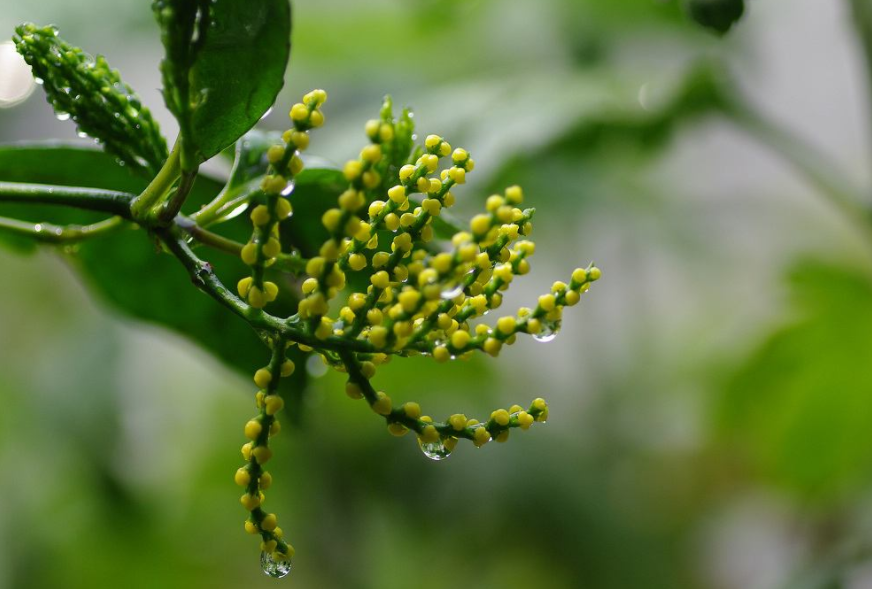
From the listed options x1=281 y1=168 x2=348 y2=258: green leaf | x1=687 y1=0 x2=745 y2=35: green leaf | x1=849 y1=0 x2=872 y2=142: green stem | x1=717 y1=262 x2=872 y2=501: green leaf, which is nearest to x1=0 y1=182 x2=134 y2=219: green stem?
x1=281 y1=168 x2=348 y2=258: green leaf

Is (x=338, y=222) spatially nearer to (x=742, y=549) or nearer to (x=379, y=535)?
(x=379, y=535)

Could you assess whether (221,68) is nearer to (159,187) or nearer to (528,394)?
(159,187)

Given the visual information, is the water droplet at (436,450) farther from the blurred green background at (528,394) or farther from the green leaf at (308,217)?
the blurred green background at (528,394)

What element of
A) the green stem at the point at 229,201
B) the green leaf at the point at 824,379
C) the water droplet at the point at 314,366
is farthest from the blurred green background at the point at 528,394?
the green stem at the point at 229,201

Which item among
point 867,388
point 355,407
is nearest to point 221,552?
point 355,407

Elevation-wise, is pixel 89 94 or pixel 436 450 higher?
pixel 89 94

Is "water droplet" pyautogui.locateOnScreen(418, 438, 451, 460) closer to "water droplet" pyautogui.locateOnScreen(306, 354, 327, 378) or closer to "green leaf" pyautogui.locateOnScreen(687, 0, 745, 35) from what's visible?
"water droplet" pyautogui.locateOnScreen(306, 354, 327, 378)

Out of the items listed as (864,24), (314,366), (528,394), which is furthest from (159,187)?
(528,394)
